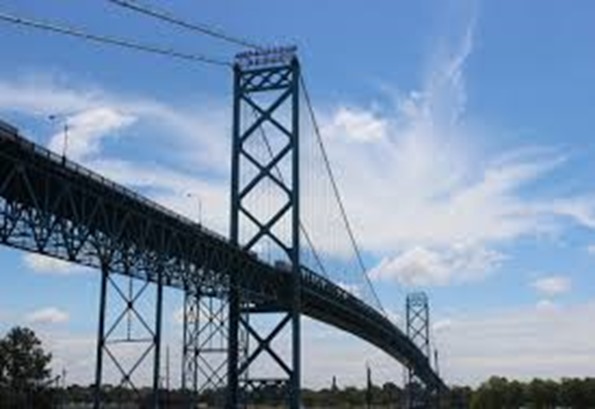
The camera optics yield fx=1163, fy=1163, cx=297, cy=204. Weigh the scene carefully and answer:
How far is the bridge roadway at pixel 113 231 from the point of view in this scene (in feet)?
140

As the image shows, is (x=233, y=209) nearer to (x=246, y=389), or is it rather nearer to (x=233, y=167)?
(x=233, y=167)

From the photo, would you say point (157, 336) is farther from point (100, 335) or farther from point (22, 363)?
point (22, 363)

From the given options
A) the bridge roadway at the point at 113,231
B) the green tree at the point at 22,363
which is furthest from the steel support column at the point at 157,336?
the green tree at the point at 22,363

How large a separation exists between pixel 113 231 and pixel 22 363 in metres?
56.0

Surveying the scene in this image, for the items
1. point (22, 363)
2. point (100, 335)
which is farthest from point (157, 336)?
point (22, 363)

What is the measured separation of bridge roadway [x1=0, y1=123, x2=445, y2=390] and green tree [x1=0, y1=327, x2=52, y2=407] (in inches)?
1360

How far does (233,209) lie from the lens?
70.8 m

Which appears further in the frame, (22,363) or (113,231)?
(22,363)

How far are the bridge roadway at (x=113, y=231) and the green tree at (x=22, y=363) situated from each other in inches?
1360

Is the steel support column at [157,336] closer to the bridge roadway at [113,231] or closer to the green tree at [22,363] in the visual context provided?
the bridge roadway at [113,231]

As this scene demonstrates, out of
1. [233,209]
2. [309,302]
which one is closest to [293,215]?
[233,209]

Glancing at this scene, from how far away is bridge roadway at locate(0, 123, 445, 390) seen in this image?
42719 mm

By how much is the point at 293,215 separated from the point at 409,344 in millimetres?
74626

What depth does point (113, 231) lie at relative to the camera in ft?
163
